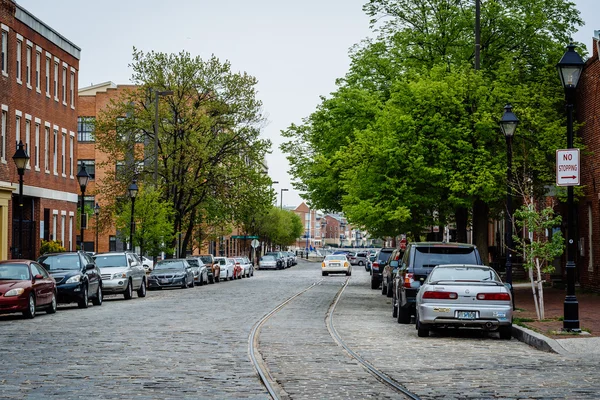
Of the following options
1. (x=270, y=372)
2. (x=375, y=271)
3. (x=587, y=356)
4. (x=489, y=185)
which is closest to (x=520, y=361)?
(x=587, y=356)

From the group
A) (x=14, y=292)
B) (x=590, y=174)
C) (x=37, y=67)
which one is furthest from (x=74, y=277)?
(x=37, y=67)

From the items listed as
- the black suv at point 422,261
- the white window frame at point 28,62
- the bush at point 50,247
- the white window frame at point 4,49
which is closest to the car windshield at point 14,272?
the black suv at point 422,261

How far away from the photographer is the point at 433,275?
19797 millimetres

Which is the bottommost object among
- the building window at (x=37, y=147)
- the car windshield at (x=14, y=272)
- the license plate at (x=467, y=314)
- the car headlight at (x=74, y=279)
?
the license plate at (x=467, y=314)

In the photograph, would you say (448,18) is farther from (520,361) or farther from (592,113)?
(520,361)

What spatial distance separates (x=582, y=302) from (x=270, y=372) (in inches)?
720

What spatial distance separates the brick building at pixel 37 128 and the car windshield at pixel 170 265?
18.6 ft

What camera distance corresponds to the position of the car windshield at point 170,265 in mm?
46281

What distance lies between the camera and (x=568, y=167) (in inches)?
763

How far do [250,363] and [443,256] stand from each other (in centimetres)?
939

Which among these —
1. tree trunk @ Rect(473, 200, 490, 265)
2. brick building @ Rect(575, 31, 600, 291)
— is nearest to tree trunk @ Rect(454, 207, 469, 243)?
tree trunk @ Rect(473, 200, 490, 265)

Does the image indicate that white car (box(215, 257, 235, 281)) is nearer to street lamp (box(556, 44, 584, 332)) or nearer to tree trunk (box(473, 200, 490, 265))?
tree trunk (box(473, 200, 490, 265))

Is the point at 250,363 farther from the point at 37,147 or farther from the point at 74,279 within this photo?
the point at 37,147

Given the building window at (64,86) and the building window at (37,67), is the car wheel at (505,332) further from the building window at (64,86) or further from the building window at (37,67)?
the building window at (64,86)
